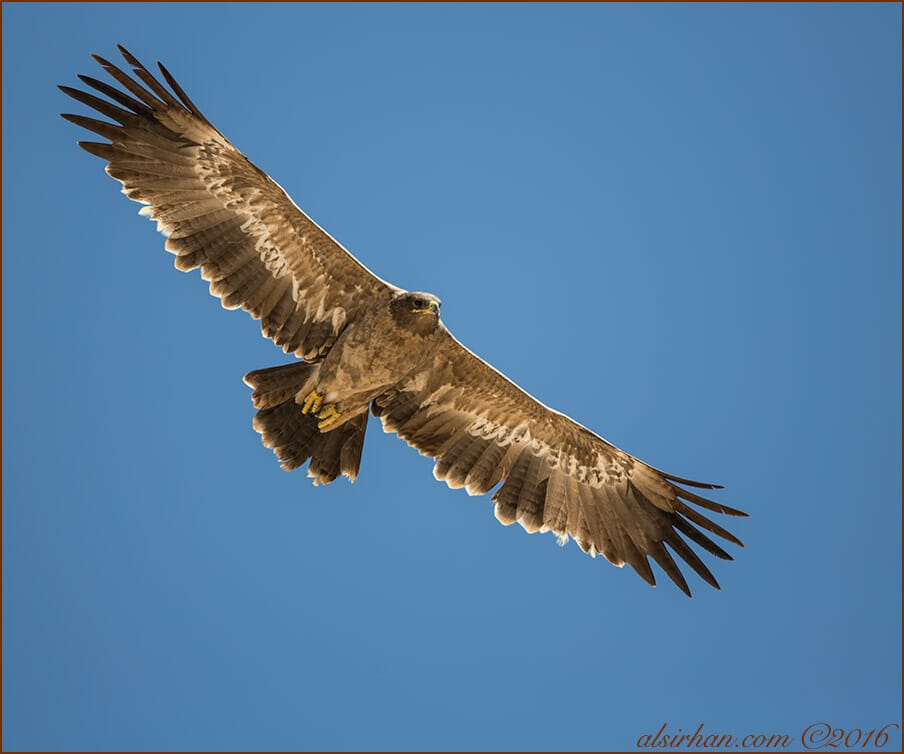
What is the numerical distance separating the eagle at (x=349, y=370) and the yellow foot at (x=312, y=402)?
0.02 metres

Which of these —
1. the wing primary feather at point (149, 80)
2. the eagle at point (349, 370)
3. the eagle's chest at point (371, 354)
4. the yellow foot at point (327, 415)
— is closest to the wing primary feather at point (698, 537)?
the eagle at point (349, 370)

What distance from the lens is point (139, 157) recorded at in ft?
45.6

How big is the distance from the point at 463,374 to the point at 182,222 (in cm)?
330

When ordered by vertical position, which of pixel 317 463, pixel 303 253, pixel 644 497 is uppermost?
pixel 644 497

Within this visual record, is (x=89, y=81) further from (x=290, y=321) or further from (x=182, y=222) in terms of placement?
(x=290, y=321)

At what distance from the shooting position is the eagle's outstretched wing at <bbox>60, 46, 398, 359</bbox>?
1386cm

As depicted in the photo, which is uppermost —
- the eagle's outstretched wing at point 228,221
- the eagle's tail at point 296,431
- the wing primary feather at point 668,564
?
the wing primary feather at point 668,564

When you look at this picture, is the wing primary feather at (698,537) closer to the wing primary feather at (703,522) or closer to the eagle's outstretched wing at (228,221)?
the wing primary feather at (703,522)

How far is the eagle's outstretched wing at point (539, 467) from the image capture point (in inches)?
584

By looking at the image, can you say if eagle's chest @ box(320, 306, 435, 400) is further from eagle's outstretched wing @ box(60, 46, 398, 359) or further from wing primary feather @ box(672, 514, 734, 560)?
wing primary feather @ box(672, 514, 734, 560)

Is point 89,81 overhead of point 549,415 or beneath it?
beneath

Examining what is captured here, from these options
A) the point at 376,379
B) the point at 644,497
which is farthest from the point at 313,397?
the point at 644,497

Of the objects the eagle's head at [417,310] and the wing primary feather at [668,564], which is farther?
the wing primary feather at [668,564]

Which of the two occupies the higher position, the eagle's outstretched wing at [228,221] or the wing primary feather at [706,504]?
the wing primary feather at [706,504]
